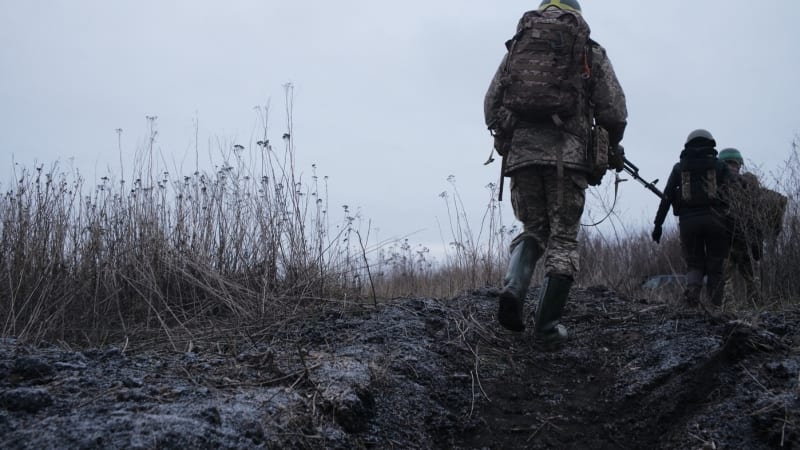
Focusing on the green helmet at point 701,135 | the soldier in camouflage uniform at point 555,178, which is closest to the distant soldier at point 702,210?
the green helmet at point 701,135

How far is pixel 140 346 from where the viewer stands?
339cm

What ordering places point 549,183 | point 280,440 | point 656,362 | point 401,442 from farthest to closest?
1. point 549,183
2. point 656,362
3. point 401,442
4. point 280,440

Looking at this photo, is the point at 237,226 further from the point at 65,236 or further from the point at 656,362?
the point at 656,362

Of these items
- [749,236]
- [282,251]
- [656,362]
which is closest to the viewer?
[656,362]

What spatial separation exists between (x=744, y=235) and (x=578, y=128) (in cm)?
304

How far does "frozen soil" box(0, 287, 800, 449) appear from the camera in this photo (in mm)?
2006

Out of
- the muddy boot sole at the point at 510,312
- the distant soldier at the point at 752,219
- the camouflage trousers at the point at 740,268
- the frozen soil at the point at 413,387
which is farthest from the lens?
the camouflage trousers at the point at 740,268

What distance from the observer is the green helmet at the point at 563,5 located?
147 inches

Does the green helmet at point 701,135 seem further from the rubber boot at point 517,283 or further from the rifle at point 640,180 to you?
the rubber boot at point 517,283

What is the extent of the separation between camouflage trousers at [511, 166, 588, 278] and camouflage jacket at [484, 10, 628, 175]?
0.08 m

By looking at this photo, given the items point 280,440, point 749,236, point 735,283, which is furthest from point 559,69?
point 735,283

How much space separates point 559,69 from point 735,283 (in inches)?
171

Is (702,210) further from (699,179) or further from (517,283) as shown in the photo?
(517,283)

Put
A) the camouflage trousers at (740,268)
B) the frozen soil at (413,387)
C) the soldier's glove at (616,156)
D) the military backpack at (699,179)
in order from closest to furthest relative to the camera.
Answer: the frozen soil at (413,387) < the soldier's glove at (616,156) < the military backpack at (699,179) < the camouflage trousers at (740,268)
